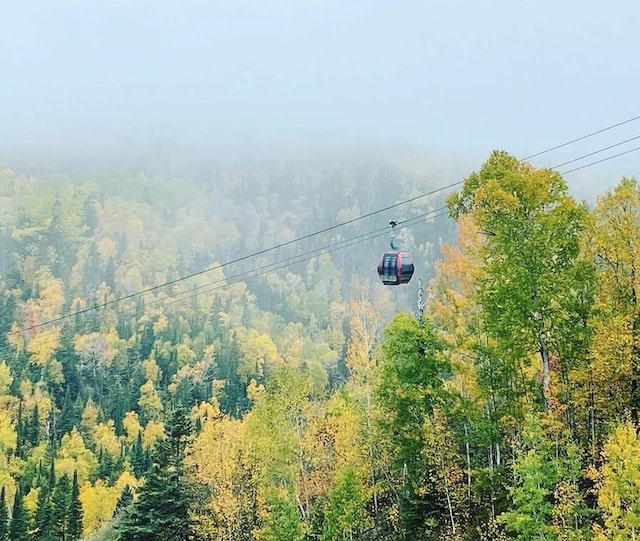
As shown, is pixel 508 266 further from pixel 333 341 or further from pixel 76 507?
pixel 333 341

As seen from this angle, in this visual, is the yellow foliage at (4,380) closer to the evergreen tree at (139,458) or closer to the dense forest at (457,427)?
the dense forest at (457,427)

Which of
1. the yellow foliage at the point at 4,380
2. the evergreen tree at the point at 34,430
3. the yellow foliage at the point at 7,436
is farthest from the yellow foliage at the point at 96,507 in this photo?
the yellow foliage at the point at 4,380

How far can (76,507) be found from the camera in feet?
202

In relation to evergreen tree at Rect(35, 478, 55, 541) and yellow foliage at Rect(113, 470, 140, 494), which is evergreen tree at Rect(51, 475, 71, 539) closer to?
evergreen tree at Rect(35, 478, 55, 541)

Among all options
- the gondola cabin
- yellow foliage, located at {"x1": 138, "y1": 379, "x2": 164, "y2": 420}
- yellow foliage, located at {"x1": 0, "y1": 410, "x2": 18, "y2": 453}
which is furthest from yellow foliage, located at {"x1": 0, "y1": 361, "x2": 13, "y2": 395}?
the gondola cabin

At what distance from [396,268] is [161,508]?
85.6 feet

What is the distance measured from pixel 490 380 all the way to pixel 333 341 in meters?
117

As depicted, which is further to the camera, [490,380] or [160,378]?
[160,378]

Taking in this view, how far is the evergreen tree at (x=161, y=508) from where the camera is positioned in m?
41.8

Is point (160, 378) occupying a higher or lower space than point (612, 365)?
higher

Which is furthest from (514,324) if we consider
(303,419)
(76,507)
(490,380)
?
(76,507)

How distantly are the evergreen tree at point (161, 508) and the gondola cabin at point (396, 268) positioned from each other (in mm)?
24703

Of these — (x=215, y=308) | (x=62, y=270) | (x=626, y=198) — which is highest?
(x=62, y=270)

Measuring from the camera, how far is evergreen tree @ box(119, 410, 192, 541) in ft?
137
